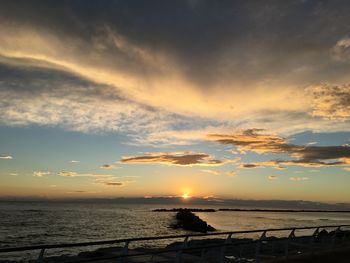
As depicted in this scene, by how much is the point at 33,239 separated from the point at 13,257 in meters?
23.3

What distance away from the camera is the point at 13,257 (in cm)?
2983

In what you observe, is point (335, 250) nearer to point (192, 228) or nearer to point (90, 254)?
point (90, 254)

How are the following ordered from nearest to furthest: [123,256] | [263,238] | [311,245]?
[123,256]
[263,238]
[311,245]

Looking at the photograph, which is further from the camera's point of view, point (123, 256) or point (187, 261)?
point (187, 261)

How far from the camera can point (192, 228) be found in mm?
79312

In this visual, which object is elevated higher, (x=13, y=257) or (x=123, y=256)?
(x=123, y=256)

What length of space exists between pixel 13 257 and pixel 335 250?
74.8 feet

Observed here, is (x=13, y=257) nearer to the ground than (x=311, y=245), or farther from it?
nearer to the ground

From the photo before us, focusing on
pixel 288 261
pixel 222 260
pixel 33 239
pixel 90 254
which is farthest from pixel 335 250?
pixel 33 239

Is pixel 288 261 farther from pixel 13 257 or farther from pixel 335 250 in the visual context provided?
pixel 13 257

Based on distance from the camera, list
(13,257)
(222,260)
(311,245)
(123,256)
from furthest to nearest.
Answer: (13,257) < (311,245) < (222,260) < (123,256)

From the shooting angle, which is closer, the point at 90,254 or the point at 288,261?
the point at 288,261

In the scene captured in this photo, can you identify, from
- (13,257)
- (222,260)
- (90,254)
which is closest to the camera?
(222,260)

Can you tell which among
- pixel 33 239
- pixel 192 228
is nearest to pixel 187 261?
pixel 33 239
